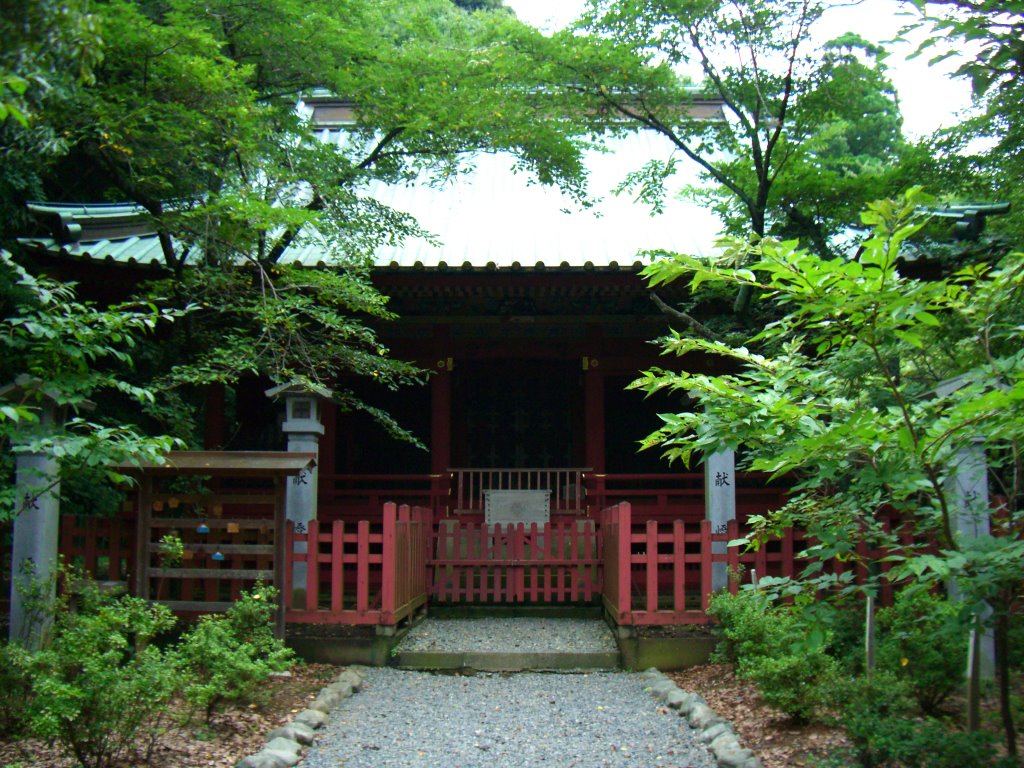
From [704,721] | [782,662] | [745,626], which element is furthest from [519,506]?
[782,662]

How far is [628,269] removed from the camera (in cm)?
948

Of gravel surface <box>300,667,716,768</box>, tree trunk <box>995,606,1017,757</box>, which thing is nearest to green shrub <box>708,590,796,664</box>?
gravel surface <box>300,667,716,768</box>

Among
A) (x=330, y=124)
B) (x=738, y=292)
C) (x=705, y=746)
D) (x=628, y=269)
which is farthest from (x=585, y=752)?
(x=330, y=124)

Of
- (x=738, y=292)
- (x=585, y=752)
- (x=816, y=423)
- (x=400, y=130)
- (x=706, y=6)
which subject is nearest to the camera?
(x=816, y=423)

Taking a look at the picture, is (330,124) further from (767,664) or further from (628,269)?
(767,664)

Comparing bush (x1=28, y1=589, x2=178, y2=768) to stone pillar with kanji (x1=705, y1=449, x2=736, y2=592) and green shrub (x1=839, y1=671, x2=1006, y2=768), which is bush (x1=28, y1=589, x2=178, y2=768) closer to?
green shrub (x1=839, y1=671, x2=1006, y2=768)

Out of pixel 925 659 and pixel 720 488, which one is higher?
pixel 720 488

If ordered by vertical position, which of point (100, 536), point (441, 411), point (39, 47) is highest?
point (39, 47)

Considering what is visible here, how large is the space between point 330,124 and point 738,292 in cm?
1103

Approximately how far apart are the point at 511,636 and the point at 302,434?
268 cm

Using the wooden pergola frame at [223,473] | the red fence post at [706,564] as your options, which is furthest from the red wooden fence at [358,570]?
the red fence post at [706,564]

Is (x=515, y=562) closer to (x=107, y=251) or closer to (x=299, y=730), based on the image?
(x=299, y=730)

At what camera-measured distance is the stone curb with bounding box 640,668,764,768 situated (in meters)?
4.56

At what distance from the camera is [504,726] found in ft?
18.1
